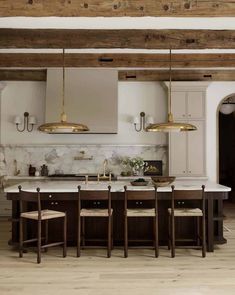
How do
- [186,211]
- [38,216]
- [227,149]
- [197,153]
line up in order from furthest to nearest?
[227,149]
[197,153]
[186,211]
[38,216]

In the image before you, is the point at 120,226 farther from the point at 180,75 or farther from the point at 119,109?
the point at 180,75

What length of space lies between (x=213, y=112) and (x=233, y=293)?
4958 mm

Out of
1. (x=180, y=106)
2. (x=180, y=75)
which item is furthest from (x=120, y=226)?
(x=180, y=75)

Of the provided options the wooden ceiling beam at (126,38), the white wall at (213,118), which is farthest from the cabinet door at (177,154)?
the wooden ceiling beam at (126,38)

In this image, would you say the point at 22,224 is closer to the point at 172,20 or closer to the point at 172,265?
the point at 172,265

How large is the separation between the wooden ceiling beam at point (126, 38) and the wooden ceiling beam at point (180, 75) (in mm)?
2252

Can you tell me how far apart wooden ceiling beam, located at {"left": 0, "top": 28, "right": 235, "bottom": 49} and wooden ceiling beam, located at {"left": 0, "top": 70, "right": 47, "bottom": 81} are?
227 cm

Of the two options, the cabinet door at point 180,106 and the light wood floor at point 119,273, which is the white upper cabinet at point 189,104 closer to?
the cabinet door at point 180,106

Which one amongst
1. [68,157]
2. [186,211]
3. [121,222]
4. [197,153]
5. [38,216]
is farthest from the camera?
→ [68,157]

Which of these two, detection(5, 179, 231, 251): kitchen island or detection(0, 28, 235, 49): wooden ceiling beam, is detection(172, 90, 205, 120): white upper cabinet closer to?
detection(0, 28, 235, 49): wooden ceiling beam

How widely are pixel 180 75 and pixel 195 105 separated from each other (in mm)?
660

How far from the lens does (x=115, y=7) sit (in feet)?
13.0

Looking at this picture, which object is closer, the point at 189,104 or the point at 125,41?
the point at 125,41

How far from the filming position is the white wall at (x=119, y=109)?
7.92 meters
